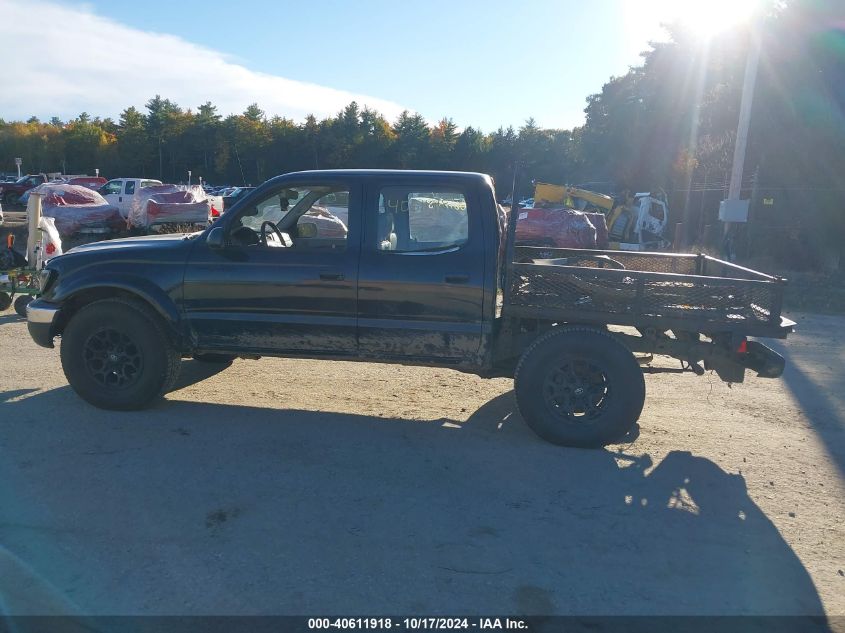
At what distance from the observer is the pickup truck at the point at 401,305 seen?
5465mm

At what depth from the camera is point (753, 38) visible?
16531mm

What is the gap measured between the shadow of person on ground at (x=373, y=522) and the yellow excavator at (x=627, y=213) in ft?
61.5

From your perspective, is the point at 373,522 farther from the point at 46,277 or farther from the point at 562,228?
the point at 562,228

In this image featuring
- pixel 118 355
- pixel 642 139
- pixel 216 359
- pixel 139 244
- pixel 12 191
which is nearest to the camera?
pixel 118 355

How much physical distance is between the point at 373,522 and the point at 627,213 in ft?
72.5

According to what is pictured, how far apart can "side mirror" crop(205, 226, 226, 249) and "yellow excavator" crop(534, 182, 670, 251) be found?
61.1 feet

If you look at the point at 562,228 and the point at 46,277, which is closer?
the point at 46,277

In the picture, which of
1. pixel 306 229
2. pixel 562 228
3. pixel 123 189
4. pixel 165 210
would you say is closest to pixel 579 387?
pixel 306 229

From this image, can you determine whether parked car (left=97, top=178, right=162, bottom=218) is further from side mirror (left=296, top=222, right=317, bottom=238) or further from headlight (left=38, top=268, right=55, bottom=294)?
side mirror (left=296, top=222, right=317, bottom=238)

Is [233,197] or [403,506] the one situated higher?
[233,197]

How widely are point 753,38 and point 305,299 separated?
596 inches

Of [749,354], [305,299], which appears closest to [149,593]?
[305,299]

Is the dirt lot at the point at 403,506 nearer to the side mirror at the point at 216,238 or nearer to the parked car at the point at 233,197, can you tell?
the side mirror at the point at 216,238

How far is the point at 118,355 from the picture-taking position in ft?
19.7
